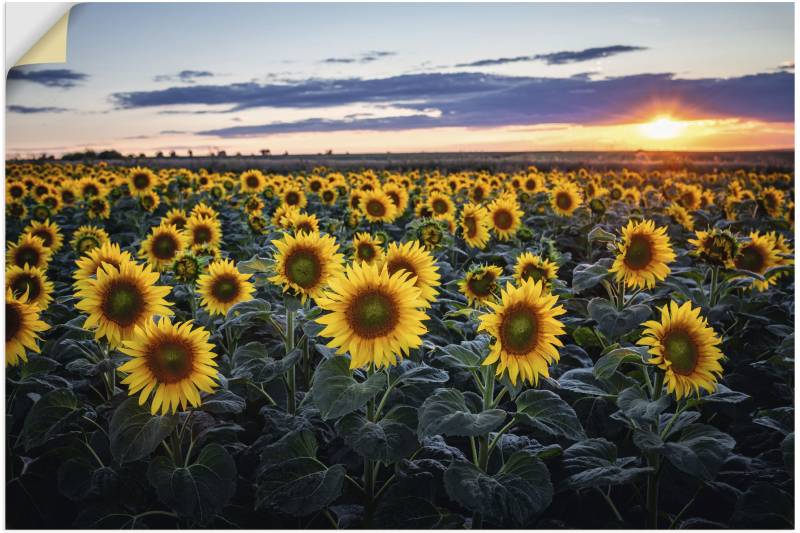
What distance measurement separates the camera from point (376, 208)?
5871 mm

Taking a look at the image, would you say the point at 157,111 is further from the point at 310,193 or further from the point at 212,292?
the point at 310,193

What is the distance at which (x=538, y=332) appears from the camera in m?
2.25

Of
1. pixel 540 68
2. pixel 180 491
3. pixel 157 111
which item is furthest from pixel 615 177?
pixel 180 491

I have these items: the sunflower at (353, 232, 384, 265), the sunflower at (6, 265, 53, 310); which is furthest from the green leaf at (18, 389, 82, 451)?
the sunflower at (353, 232, 384, 265)

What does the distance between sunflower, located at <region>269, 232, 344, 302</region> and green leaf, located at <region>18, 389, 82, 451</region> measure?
0.91 meters

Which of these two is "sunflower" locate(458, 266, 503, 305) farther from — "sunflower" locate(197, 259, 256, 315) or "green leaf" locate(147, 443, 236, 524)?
"green leaf" locate(147, 443, 236, 524)

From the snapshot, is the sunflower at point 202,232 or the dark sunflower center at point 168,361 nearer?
the dark sunflower center at point 168,361

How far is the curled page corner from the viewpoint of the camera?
328 centimetres

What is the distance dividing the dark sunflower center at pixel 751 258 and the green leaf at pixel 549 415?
2.42 metres

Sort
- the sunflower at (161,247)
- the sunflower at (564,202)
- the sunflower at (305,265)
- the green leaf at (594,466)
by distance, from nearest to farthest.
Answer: the green leaf at (594,466) < the sunflower at (305,265) < the sunflower at (161,247) < the sunflower at (564,202)

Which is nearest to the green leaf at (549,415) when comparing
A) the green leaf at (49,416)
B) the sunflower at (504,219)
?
the green leaf at (49,416)

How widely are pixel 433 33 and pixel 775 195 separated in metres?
4.14

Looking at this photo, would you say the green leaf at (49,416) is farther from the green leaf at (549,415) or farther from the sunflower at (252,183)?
the sunflower at (252,183)

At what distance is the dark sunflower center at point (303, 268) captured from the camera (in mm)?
2730
